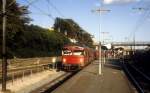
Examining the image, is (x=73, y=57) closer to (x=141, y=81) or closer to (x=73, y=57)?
(x=73, y=57)

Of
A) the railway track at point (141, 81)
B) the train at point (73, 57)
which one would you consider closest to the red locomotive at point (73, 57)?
the train at point (73, 57)

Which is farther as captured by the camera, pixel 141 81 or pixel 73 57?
pixel 73 57

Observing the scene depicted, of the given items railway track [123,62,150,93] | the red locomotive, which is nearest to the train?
the red locomotive

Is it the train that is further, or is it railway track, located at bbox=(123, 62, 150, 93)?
the train

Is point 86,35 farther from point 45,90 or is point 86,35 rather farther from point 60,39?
point 45,90

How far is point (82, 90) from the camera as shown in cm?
2491

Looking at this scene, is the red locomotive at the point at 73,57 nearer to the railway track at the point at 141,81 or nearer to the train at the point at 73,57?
the train at the point at 73,57

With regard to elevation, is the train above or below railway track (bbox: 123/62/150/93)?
above

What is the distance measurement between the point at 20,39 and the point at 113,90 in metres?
48.2

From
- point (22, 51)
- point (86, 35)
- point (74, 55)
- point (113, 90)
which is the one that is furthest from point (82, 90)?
point (86, 35)

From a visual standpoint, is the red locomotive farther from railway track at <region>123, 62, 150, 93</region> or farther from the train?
railway track at <region>123, 62, 150, 93</region>

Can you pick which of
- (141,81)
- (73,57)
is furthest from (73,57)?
(141,81)

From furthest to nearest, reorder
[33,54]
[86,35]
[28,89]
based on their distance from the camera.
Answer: [86,35] < [33,54] < [28,89]

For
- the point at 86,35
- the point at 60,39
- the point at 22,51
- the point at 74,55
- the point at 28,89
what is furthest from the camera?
the point at 86,35
